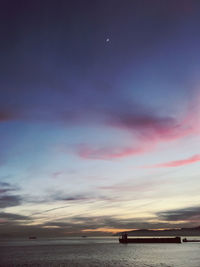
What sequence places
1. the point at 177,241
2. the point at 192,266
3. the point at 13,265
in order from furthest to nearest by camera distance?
the point at 177,241 < the point at 13,265 < the point at 192,266

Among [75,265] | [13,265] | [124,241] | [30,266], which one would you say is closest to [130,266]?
[75,265]

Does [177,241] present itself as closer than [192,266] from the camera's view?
No

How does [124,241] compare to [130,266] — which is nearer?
[130,266]

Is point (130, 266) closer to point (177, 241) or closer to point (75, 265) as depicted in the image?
point (75, 265)

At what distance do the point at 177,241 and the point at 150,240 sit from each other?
1736 centimetres

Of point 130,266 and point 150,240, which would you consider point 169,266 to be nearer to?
point 130,266

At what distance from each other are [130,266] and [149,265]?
4645mm

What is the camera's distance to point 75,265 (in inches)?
2687

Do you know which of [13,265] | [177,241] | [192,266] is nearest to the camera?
[192,266]

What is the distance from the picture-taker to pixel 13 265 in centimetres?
7000

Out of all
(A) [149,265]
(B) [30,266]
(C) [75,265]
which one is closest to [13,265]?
(B) [30,266]

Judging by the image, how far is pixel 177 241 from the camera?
190500mm

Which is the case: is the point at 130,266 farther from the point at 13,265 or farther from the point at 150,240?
the point at 150,240

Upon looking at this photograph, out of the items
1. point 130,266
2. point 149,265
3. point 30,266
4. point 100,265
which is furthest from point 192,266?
point 30,266
